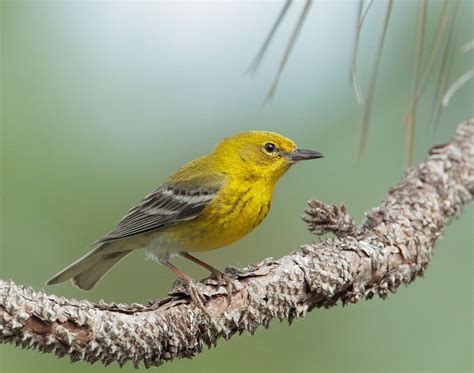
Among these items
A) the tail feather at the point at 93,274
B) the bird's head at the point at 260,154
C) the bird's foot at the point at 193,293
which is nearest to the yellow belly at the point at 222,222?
the bird's head at the point at 260,154

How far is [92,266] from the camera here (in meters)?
4.81

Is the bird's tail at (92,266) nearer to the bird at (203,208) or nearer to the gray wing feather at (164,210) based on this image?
the bird at (203,208)

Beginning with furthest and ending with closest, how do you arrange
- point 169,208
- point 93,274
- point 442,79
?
1. point 93,274
2. point 169,208
3. point 442,79

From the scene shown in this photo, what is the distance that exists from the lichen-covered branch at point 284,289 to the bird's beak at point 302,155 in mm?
808

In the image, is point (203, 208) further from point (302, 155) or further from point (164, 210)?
point (302, 155)

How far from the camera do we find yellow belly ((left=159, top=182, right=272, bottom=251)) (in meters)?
4.39

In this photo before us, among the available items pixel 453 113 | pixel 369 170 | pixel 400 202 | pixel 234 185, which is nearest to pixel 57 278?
pixel 234 185

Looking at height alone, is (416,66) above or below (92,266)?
above

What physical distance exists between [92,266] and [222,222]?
3.64 feet

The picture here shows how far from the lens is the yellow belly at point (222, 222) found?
439cm

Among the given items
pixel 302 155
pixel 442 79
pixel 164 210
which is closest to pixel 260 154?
pixel 302 155

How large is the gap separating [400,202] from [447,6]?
1.19m

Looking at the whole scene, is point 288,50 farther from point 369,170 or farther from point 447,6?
point 369,170

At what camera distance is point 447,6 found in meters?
3.13
